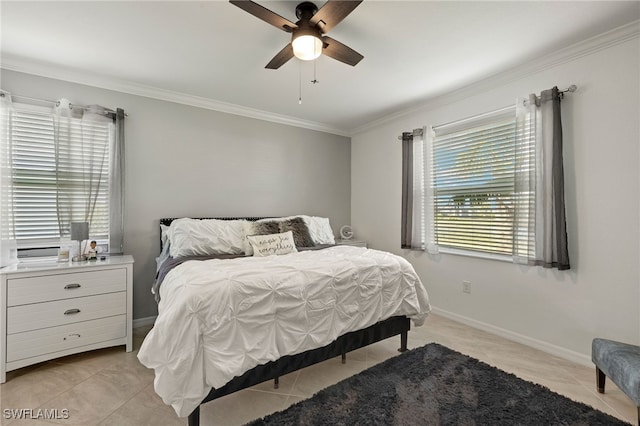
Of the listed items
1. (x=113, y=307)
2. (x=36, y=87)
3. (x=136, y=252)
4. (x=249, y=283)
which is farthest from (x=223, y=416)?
(x=36, y=87)

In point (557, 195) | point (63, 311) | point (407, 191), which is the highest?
point (407, 191)

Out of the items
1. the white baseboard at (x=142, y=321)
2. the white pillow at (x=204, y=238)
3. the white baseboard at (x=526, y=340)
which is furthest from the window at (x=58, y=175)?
the white baseboard at (x=526, y=340)

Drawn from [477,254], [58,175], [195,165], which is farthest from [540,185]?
[58,175]

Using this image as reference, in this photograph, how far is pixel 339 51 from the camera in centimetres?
201

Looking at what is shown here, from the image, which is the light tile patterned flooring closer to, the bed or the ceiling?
the bed

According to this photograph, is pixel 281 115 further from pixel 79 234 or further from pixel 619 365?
pixel 619 365

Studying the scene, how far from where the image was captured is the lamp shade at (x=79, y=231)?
2500 mm

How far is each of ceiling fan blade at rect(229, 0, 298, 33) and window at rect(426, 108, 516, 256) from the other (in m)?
2.29

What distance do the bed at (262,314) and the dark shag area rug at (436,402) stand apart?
24cm

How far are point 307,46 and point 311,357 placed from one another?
2.07 meters

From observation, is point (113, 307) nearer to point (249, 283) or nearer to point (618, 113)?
point (249, 283)

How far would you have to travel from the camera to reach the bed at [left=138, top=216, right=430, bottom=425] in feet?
4.55

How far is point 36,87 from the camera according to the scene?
261 centimetres

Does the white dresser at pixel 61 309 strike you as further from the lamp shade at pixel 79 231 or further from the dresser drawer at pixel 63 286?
the lamp shade at pixel 79 231
